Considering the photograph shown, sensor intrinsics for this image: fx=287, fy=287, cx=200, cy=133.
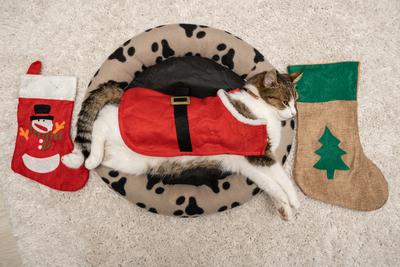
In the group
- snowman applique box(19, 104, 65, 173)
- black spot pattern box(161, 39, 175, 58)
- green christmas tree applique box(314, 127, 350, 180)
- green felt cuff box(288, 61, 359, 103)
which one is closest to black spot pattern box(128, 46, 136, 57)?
black spot pattern box(161, 39, 175, 58)

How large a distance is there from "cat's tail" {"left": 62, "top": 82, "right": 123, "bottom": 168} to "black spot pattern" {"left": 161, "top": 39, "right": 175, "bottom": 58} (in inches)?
12.9

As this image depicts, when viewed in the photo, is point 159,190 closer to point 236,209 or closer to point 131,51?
point 236,209

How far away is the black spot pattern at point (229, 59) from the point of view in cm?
142

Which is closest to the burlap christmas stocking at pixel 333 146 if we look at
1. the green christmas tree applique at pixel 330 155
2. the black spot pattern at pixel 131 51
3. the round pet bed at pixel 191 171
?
the green christmas tree applique at pixel 330 155

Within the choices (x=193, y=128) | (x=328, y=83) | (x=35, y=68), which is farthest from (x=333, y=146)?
(x=35, y=68)

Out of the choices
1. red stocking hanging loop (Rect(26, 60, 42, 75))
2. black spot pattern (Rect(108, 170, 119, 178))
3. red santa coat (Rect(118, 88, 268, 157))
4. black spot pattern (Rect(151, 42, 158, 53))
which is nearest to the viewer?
red santa coat (Rect(118, 88, 268, 157))

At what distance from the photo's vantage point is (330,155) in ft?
5.01

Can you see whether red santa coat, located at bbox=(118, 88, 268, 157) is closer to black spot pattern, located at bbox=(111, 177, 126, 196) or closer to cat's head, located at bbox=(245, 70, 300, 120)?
cat's head, located at bbox=(245, 70, 300, 120)

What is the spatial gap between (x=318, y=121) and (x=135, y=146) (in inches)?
38.8

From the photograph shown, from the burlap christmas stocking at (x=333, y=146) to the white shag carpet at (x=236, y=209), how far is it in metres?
0.09

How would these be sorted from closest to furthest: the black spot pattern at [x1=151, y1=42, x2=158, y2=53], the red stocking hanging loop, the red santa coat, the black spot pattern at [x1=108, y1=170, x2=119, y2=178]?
the red santa coat
the black spot pattern at [x1=108, y1=170, x2=119, y2=178]
the black spot pattern at [x1=151, y1=42, x2=158, y2=53]
the red stocking hanging loop

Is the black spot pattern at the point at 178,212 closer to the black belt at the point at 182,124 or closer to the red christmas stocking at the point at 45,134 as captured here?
the black belt at the point at 182,124

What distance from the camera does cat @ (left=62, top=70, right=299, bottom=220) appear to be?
1152mm

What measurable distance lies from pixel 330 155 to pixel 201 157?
0.74m
